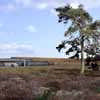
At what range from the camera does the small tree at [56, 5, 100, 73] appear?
2106 inches

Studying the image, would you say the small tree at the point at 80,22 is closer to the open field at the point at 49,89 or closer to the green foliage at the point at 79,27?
the green foliage at the point at 79,27

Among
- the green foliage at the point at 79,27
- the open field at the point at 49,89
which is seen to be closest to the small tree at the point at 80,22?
the green foliage at the point at 79,27

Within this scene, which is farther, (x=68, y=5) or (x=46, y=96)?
(x=68, y=5)

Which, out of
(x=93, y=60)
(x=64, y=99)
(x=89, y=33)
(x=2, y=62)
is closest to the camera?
(x=64, y=99)

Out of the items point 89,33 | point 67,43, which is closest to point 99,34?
point 89,33

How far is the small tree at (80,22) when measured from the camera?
53.5 meters

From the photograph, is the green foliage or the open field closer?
the open field

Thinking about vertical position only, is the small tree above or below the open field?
above

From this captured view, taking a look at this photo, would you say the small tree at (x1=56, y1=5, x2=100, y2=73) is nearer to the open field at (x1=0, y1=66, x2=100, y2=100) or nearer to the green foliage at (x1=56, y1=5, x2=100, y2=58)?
the green foliage at (x1=56, y1=5, x2=100, y2=58)

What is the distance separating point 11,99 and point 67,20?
44.2 m

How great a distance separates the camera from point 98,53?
180ft

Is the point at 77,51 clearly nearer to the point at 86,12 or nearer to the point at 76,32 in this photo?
the point at 76,32

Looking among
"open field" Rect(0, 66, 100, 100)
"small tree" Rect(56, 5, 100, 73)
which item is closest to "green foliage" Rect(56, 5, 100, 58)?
"small tree" Rect(56, 5, 100, 73)

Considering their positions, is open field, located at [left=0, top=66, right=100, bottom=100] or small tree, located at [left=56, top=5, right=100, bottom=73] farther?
small tree, located at [left=56, top=5, right=100, bottom=73]
